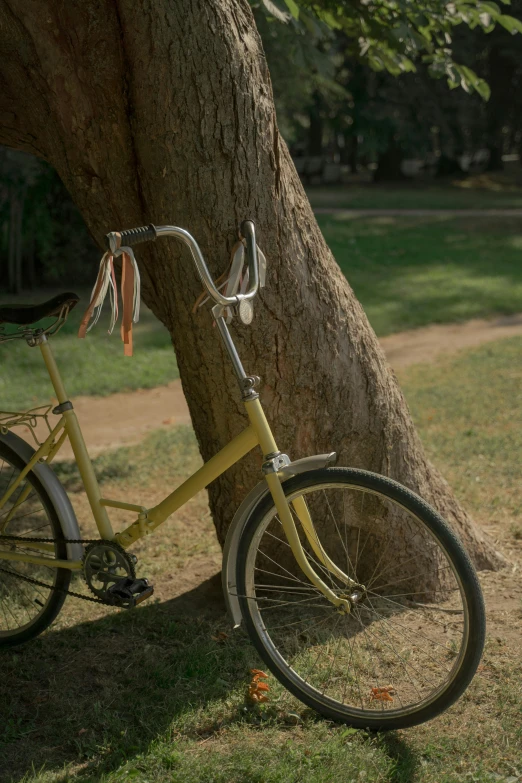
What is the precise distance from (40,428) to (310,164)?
27.3 meters

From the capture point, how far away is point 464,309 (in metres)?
12.5

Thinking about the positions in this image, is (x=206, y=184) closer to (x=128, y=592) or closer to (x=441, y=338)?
(x=128, y=592)

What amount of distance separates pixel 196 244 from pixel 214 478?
84 centimetres

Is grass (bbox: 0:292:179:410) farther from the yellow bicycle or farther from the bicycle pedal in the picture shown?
the bicycle pedal

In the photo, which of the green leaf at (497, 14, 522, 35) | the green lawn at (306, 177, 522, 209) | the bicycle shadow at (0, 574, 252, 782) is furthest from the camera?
the green lawn at (306, 177, 522, 209)

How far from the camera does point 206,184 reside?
334 cm

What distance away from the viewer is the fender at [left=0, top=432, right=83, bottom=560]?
347 cm

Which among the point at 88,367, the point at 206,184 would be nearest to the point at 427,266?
the point at 88,367

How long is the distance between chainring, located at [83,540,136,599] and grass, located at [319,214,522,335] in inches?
324

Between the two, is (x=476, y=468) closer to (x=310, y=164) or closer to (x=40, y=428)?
(x=40, y=428)

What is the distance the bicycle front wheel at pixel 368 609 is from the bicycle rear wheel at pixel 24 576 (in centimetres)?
81

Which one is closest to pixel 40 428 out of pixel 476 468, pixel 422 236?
pixel 476 468

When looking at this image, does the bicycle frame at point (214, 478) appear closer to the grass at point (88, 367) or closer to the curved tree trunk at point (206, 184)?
the curved tree trunk at point (206, 184)

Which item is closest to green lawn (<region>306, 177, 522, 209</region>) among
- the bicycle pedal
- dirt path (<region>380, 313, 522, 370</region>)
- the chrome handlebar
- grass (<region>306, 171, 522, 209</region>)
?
grass (<region>306, 171, 522, 209</region>)
